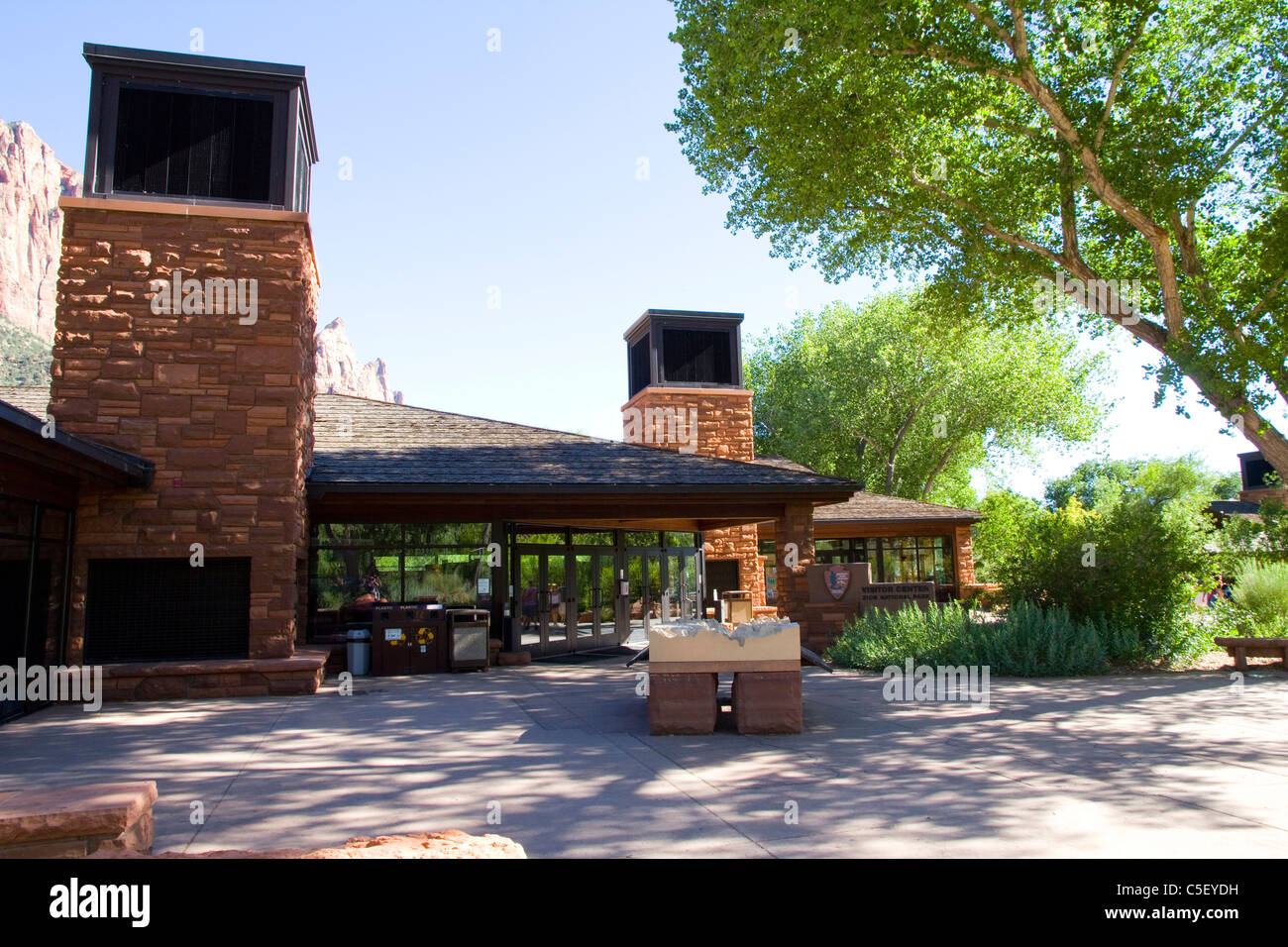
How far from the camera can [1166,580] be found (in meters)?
13.3

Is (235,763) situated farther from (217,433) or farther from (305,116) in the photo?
(305,116)

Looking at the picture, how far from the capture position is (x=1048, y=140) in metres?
13.8

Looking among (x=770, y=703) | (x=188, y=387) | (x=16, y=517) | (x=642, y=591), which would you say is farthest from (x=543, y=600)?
(x=770, y=703)

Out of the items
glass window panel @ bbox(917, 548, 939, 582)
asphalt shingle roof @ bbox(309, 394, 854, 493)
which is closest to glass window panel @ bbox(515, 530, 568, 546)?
asphalt shingle roof @ bbox(309, 394, 854, 493)

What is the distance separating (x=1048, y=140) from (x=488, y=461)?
A: 10.4m

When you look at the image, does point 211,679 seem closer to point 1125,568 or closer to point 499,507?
point 499,507

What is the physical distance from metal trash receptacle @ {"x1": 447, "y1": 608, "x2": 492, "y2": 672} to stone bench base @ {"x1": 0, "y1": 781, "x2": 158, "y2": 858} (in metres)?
10.4

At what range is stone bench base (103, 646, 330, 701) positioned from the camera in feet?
35.4

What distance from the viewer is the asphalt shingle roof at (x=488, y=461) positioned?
14.2 m

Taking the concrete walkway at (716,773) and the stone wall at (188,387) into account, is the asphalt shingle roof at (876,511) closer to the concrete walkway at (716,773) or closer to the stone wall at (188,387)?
the concrete walkway at (716,773)

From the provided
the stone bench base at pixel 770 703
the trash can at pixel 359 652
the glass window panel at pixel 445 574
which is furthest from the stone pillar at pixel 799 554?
the stone bench base at pixel 770 703

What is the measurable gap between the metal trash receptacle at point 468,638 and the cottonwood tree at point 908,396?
25203mm

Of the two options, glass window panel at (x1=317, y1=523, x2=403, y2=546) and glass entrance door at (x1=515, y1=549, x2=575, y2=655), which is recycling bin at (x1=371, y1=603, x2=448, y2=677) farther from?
glass entrance door at (x1=515, y1=549, x2=575, y2=655)
